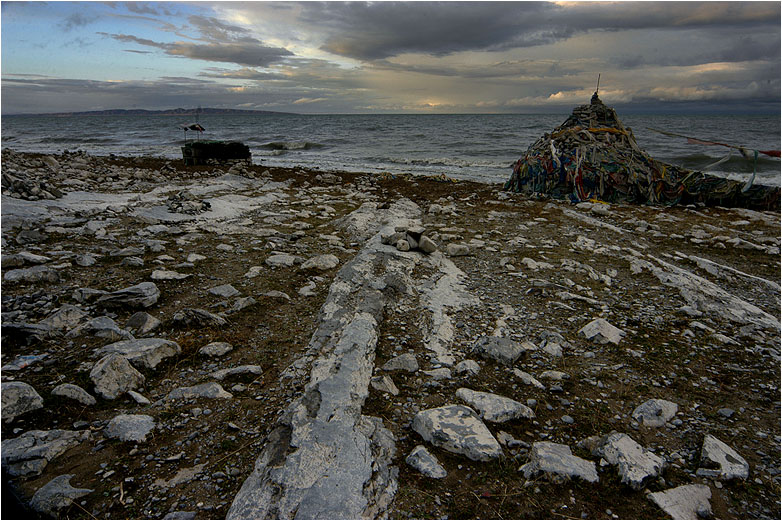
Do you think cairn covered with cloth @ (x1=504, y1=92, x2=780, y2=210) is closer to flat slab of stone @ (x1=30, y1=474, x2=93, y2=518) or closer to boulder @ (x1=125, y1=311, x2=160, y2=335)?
boulder @ (x1=125, y1=311, x2=160, y2=335)

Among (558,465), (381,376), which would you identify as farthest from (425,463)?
(381,376)

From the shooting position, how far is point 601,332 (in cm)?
352

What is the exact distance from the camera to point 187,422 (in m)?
2.36

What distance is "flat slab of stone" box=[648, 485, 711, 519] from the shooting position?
1.86 m

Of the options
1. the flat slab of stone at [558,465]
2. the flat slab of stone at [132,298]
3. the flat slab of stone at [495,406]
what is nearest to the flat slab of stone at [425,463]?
the flat slab of stone at [558,465]

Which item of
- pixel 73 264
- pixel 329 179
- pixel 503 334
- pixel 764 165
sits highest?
pixel 764 165

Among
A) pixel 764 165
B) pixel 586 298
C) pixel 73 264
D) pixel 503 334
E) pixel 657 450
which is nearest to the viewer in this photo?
pixel 657 450

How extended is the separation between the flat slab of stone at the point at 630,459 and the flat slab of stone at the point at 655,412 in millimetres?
299

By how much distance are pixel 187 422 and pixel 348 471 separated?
1.06m

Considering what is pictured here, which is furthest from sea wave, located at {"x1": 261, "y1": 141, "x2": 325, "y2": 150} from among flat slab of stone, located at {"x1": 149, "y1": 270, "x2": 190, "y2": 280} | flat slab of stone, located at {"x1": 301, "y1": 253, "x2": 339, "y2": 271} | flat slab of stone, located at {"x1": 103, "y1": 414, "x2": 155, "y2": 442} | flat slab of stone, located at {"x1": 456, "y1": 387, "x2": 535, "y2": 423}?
flat slab of stone, located at {"x1": 456, "y1": 387, "x2": 535, "y2": 423}

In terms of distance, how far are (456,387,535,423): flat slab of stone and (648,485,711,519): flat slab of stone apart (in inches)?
29.7

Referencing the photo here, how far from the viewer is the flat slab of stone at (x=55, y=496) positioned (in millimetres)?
1766

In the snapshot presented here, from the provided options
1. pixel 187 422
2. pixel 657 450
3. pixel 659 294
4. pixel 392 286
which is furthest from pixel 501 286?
pixel 187 422

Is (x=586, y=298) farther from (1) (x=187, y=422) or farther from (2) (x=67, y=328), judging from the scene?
(2) (x=67, y=328)
